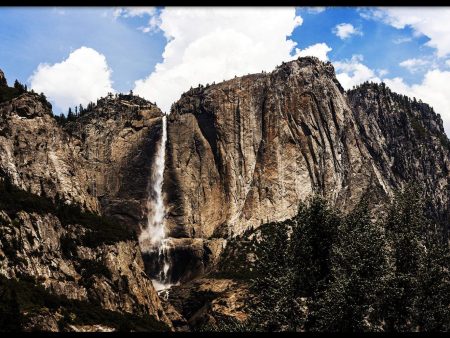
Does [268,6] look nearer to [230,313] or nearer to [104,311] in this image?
[104,311]

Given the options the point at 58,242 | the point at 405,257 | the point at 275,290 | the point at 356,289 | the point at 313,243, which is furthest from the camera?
the point at 58,242

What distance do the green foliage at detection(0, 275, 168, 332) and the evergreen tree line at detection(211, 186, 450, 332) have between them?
53776 millimetres

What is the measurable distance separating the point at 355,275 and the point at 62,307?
9304cm

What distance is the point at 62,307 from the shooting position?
131 m

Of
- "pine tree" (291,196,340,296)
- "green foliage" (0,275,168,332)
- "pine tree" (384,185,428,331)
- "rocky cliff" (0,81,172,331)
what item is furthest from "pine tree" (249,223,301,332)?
"rocky cliff" (0,81,172,331)

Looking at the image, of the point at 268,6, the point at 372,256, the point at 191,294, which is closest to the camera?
the point at 268,6

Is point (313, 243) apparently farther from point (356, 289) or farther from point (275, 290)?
point (356, 289)

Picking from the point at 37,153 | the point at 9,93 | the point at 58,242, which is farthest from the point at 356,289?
the point at 9,93

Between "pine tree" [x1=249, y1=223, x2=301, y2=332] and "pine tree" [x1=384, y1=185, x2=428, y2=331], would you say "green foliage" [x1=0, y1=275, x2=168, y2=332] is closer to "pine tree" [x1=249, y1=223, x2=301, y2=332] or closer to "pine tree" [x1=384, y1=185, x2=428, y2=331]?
"pine tree" [x1=249, y1=223, x2=301, y2=332]

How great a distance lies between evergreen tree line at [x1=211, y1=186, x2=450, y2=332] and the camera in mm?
50938

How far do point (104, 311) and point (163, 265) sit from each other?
56781mm

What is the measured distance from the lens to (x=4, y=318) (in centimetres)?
Answer: 8975

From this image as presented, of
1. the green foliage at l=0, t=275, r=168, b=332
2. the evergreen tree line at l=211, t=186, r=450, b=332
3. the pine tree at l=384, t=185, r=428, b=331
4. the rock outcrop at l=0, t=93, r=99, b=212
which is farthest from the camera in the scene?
the rock outcrop at l=0, t=93, r=99, b=212
